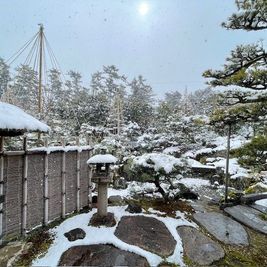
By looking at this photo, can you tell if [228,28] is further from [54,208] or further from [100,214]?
[54,208]

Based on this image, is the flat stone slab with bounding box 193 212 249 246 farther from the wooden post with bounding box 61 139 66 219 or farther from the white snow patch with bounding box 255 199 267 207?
the wooden post with bounding box 61 139 66 219

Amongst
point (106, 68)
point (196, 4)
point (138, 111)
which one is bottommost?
point (138, 111)

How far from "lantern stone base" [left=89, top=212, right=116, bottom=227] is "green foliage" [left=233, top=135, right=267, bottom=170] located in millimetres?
3295

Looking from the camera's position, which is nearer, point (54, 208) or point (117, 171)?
point (54, 208)

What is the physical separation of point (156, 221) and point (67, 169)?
239 cm

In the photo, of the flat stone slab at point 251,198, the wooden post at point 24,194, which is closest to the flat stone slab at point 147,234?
the wooden post at point 24,194

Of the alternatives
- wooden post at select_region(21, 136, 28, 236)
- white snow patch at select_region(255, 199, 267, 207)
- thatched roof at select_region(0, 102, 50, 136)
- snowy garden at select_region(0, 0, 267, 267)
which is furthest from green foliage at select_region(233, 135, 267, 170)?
wooden post at select_region(21, 136, 28, 236)

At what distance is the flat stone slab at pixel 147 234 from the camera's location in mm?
4227

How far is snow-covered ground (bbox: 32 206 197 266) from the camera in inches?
152

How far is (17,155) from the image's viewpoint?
4336 mm

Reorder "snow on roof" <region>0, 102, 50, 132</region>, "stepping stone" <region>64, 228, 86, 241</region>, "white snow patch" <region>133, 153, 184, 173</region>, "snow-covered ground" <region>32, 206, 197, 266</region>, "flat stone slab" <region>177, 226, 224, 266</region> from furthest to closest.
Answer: "white snow patch" <region>133, 153, 184, 173</region> < "stepping stone" <region>64, 228, 86, 241</region> < "flat stone slab" <region>177, 226, 224, 266</region> < "snow-covered ground" <region>32, 206, 197, 266</region> < "snow on roof" <region>0, 102, 50, 132</region>

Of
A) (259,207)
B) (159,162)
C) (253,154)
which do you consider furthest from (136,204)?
(259,207)

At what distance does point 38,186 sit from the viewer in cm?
476

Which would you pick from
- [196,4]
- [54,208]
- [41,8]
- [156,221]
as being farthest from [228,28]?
[41,8]
